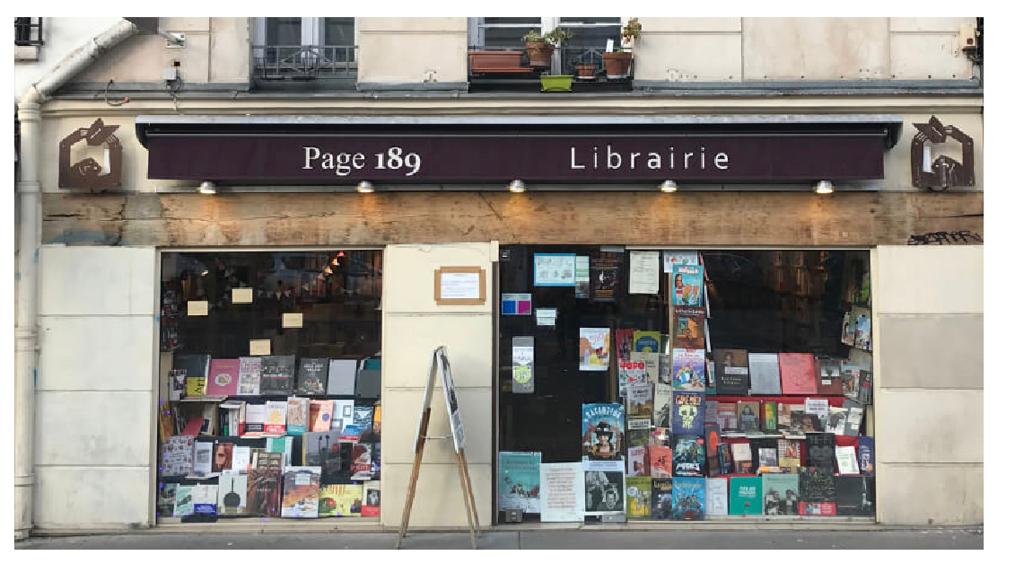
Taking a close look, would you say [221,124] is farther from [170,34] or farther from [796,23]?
[796,23]

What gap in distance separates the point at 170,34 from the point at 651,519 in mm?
6462

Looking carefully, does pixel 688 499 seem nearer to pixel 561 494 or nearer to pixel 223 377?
pixel 561 494

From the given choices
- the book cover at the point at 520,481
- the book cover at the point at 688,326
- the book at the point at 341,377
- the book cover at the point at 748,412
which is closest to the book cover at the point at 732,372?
the book cover at the point at 748,412

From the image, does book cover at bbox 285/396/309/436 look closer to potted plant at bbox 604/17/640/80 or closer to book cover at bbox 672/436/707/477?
book cover at bbox 672/436/707/477

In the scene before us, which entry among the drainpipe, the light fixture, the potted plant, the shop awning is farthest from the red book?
the drainpipe

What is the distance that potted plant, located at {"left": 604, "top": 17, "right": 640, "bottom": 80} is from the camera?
25.7 ft

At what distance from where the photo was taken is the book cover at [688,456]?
8148 millimetres

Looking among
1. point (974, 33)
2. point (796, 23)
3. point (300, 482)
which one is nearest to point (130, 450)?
point (300, 482)

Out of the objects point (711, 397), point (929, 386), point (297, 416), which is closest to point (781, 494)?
point (711, 397)

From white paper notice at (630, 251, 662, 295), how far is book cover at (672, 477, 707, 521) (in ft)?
6.12

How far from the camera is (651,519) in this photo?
805 cm

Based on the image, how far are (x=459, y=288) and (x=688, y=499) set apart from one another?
9.85 ft

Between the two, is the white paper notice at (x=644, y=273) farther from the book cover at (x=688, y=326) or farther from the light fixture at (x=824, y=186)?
the light fixture at (x=824, y=186)

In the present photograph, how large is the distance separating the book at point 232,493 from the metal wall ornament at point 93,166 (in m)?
2.97
